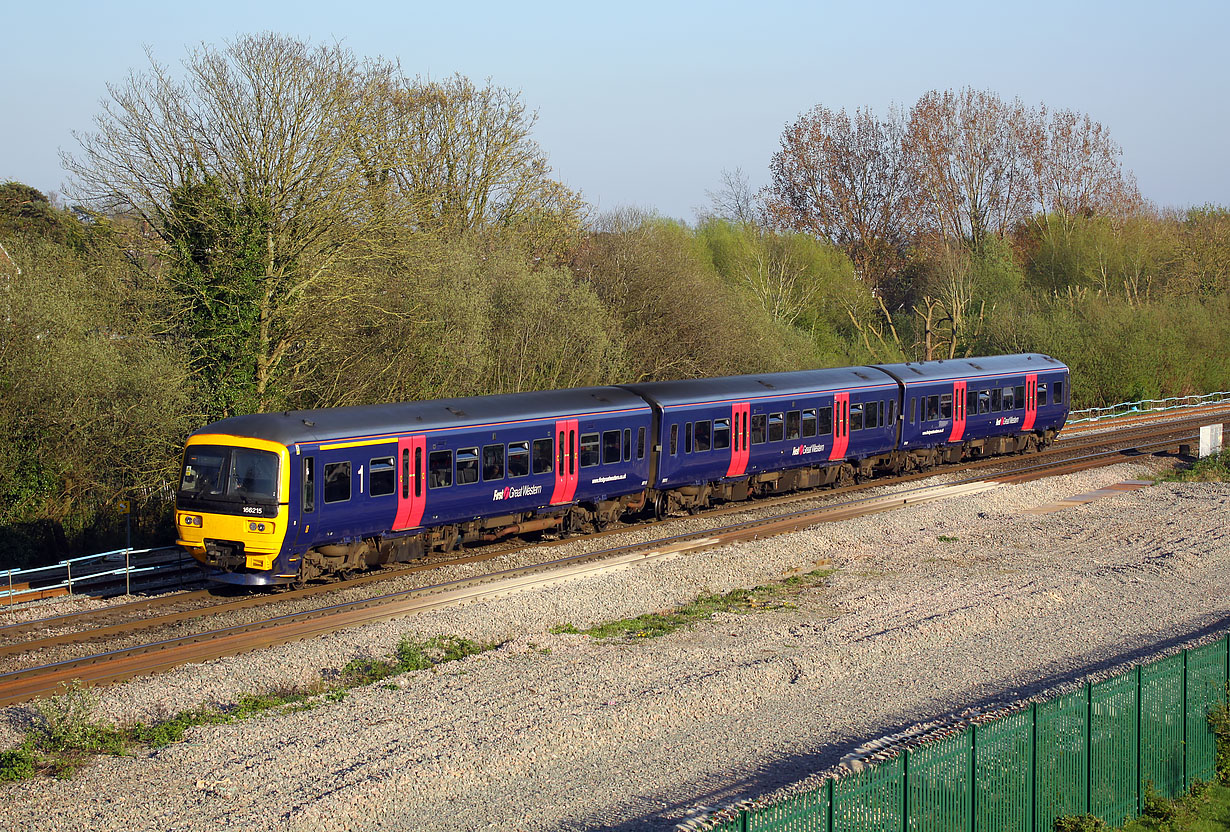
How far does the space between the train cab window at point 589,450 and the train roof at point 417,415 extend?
49 cm

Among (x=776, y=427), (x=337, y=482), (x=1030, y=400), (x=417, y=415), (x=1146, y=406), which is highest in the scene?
(x=417, y=415)

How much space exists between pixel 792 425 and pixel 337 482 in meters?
12.4

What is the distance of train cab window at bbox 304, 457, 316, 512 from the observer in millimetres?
16891

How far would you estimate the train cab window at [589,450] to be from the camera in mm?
21562

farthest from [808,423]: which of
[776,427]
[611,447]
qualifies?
[611,447]

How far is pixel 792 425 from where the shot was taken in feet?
85.8

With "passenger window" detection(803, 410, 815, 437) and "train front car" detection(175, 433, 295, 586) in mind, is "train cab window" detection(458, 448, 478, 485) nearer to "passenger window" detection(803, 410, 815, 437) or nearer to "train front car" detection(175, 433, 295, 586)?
"train front car" detection(175, 433, 295, 586)

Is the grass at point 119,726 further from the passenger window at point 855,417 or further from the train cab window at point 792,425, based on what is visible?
the passenger window at point 855,417

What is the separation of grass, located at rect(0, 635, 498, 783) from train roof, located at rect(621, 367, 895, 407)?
10965 millimetres

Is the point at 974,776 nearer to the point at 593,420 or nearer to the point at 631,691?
the point at 631,691

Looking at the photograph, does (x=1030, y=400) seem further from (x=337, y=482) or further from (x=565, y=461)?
(x=337, y=482)

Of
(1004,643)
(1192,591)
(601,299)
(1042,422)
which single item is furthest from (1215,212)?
(1004,643)

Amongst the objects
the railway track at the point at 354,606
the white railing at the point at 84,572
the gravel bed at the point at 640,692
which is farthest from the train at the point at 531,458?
the gravel bed at the point at 640,692

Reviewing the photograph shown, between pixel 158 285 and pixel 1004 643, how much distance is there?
1910 centimetres
